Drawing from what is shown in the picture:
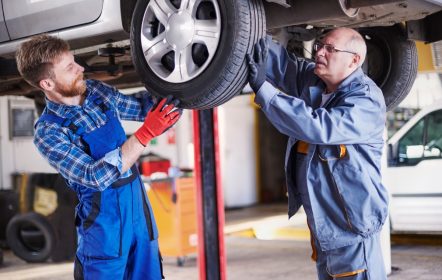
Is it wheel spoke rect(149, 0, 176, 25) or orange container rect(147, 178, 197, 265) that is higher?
wheel spoke rect(149, 0, 176, 25)

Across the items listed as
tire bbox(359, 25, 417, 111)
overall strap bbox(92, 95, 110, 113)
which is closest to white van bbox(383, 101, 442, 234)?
tire bbox(359, 25, 417, 111)

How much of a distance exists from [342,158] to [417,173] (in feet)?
16.3

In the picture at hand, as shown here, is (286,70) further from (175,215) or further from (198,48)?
(175,215)

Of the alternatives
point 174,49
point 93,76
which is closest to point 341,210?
point 174,49

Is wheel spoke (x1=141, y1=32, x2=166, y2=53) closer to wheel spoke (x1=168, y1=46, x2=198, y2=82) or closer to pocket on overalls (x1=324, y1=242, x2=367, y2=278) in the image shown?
wheel spoke (x1=168, y1=46, x2=198, y2=82)

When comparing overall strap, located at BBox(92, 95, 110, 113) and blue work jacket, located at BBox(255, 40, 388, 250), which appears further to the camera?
overall strap, located at BBox(92, 95, 110, 113)

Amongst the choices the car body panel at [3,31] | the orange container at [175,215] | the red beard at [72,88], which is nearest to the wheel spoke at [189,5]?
the red beard at [72,88]

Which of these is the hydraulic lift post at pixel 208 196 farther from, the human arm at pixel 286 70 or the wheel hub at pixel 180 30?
the wheel hub at pixel 180 30

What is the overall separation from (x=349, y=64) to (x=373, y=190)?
488mm

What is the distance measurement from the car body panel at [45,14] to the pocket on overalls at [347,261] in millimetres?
1630

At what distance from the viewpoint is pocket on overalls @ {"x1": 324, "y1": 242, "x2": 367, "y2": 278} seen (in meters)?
2.35

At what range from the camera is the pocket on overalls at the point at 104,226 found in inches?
102

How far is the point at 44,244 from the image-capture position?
7266 millimetres

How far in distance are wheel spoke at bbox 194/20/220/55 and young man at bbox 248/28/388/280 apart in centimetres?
16
